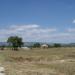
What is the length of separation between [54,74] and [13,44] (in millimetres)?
102836

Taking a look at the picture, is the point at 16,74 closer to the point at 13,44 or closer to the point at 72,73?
the point at 72,73

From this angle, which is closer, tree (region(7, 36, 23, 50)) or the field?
the field

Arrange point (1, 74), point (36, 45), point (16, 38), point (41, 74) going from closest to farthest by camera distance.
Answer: point (1, 74) < point (41, 74) < point (16, 38) < point (36, 45)

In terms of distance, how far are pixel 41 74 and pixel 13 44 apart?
103 metres

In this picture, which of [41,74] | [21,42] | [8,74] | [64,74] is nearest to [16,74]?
[8,74]

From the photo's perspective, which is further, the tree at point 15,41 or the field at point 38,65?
the tree at point 15,41

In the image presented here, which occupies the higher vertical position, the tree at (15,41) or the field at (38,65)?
the tree at (15,41)

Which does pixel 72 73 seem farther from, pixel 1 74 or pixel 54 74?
pixel 1 74

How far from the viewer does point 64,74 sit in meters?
22.1

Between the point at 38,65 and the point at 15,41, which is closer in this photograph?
the point at 38,65

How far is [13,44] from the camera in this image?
12381 centimetres

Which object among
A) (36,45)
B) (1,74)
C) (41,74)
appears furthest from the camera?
(36,45)

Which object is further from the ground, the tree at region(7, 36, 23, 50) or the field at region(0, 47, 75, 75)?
the tree at region(7, 36, 23, 50)

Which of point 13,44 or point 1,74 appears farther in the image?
point 13,44
